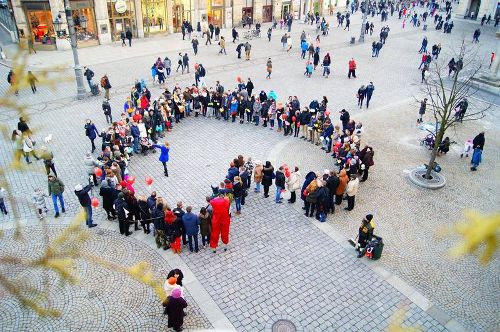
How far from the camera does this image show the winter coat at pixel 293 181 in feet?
46.7

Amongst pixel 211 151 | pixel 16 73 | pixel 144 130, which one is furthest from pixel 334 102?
pixel 16 73

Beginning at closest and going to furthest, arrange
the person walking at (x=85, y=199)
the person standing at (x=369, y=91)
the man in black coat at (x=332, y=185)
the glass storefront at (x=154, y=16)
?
the person walking at (x=85, y=199), the man in black coat at (x=332, y=185), the person standing at (x=369, y=91), the glass storefront at (x=154, y=16)

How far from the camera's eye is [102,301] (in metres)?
10.7

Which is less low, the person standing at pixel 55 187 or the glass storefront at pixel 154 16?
the glass storefront at pixel 154 16

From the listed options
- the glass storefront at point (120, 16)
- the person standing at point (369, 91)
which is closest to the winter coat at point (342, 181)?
the person standing at point (369, 91)

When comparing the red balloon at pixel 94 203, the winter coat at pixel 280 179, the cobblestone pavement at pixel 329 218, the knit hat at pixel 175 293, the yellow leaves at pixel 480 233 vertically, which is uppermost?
the yellow leaves at pixel 480 233

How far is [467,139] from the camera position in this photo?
19609 mm

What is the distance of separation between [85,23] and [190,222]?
28.3 m

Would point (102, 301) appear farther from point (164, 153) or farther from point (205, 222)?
point (164, 153)

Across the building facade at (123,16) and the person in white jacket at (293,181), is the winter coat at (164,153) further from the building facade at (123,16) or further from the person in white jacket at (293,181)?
the building facade at (123,16)

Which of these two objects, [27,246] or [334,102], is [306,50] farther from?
[27,246]

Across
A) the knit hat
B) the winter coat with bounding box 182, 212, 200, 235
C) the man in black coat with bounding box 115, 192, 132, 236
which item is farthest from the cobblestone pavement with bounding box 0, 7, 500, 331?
the knit hat

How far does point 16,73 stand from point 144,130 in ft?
44.6

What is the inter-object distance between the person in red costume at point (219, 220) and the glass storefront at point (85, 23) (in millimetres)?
27713
